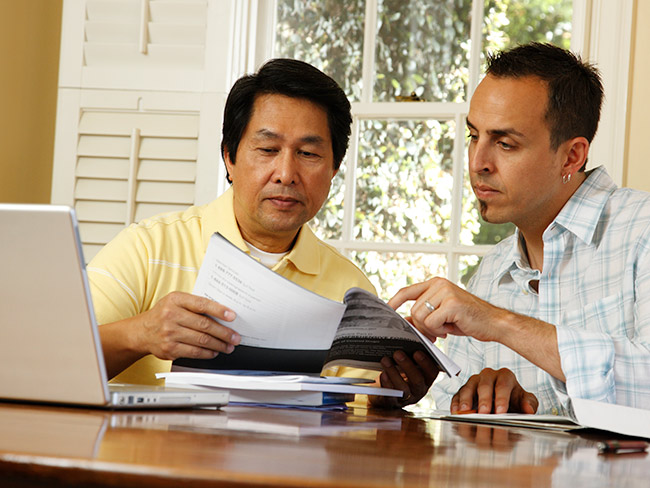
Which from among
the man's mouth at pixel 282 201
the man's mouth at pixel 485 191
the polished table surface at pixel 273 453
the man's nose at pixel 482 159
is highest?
the man's nose at pixel 482 159

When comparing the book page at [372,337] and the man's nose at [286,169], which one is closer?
the book page at [372,337]

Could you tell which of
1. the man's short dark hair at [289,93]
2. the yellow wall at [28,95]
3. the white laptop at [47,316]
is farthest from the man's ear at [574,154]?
the yellow wall at [28,95]

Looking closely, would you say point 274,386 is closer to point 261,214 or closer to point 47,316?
point 47,316

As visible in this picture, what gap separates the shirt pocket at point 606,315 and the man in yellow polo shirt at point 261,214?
475mm

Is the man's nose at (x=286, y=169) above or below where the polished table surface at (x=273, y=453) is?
above

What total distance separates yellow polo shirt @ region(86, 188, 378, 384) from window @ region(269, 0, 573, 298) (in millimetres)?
842

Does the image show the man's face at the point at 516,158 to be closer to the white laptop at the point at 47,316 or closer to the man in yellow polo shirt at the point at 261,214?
the man in yellow polo shirt at the point at 261,214

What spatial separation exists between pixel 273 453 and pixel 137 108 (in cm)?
215

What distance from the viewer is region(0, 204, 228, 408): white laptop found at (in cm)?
84

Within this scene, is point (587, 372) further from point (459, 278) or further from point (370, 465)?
point (459, 278)

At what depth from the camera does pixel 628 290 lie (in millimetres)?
1644

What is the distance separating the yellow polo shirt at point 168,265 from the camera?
5.46 feet

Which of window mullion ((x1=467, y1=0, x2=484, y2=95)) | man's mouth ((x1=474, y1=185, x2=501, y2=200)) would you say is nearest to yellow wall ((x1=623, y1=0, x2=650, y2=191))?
window mullion ((x1=467, y1=0, x2=484, y2=95))

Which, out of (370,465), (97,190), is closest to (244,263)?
(370,465)
